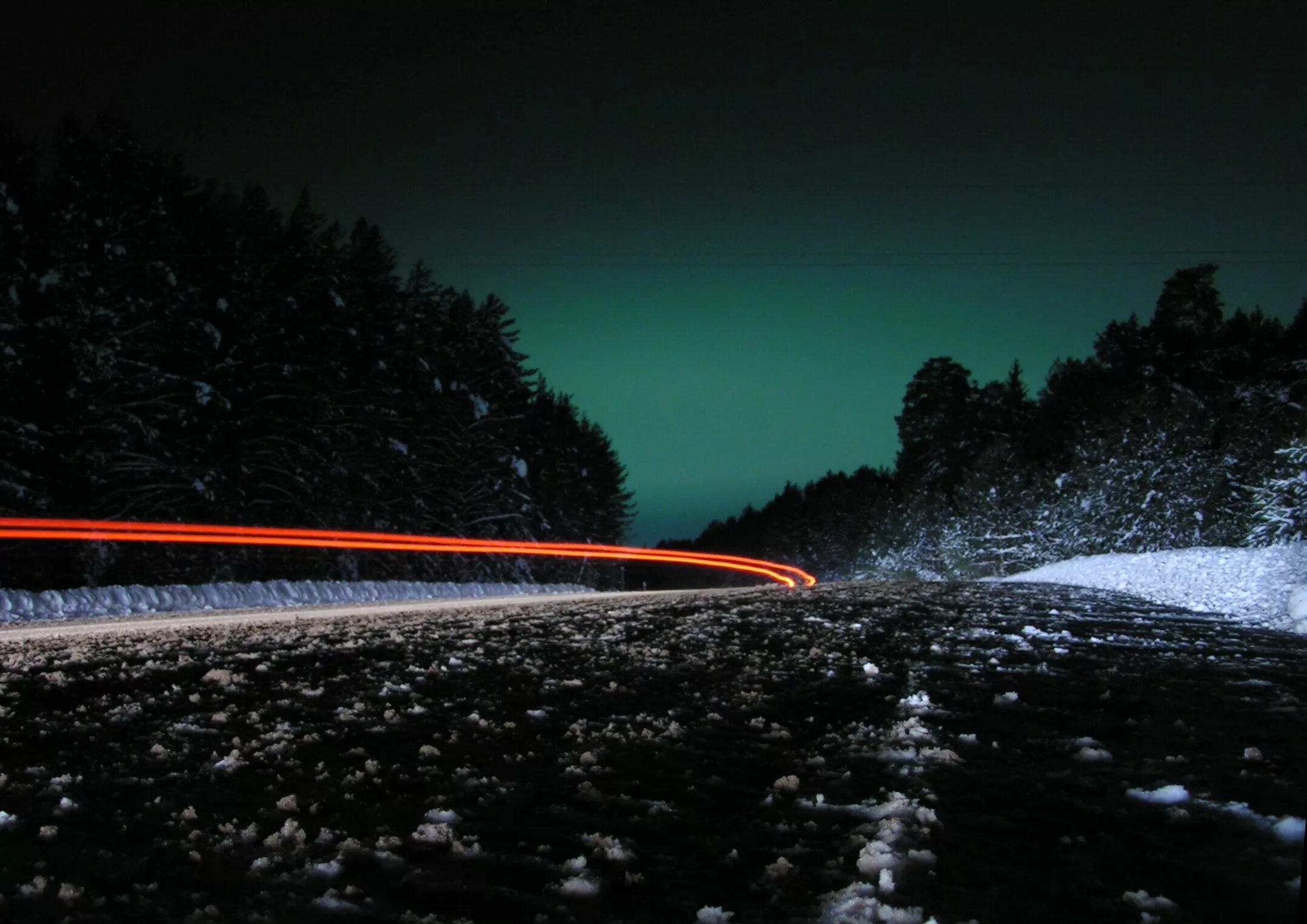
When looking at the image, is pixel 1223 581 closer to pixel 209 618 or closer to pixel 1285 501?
pixel 1285 501

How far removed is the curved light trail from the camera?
68.0 ft

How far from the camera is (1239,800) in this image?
4.34 meters

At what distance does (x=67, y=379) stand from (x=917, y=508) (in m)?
54.4

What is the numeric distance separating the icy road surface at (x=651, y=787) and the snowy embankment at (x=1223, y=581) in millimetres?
6433

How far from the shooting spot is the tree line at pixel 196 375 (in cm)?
2250

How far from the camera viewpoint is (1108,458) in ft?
132

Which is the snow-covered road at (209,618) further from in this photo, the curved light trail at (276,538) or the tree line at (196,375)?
the tree line at (196,375)

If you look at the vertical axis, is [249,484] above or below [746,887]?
above

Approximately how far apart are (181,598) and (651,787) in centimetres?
1950

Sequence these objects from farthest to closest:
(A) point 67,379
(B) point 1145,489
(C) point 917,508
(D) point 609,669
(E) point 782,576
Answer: (C) point 917,508 < (E) point 782,576 < (B) point 1145,489 < (A) point 67,379 < (D) point 609,669

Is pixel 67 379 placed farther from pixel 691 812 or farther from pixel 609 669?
pixel 691 812

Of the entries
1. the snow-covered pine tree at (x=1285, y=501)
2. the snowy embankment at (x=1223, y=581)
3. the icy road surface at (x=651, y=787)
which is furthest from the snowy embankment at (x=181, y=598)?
the snow-covered pine tree at (x=1285, y=501)

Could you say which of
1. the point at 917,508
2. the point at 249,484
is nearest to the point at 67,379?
the point at 249,484

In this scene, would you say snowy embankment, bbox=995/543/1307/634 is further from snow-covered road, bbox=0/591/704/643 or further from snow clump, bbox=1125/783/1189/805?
snow-covered road, bbox=0/591/704/643
